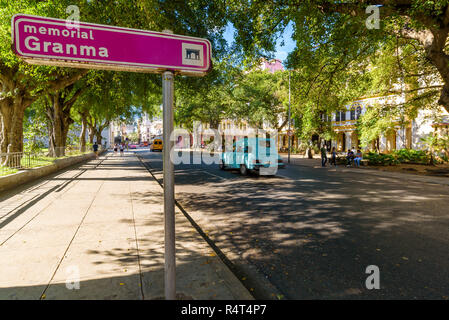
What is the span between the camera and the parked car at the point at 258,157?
13.2 meters

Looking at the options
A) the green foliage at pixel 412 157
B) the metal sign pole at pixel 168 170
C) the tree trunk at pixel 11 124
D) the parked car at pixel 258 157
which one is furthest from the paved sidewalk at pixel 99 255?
the green foliage at pixel 412 157

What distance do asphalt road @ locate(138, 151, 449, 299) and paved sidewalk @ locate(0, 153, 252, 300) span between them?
0.74 m

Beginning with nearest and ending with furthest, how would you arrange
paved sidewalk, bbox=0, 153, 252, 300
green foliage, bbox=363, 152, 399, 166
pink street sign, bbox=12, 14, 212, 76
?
pink street sign, bbox=12, 14, 212, 76 → paved sidewalk, bbox=0, 153, 252, 300 → green foliage, bbox=363, 152, 399, 166

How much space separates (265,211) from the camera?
668 centimetres

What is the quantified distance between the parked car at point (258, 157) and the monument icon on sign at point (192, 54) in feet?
36.5

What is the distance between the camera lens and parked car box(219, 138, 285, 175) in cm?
1321

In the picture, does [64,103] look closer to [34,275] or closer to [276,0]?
[276,0]

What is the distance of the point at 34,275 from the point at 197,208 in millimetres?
4239

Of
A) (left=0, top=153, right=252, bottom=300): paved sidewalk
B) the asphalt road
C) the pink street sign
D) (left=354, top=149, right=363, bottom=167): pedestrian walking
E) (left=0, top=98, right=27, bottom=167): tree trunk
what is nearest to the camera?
the pink street sign

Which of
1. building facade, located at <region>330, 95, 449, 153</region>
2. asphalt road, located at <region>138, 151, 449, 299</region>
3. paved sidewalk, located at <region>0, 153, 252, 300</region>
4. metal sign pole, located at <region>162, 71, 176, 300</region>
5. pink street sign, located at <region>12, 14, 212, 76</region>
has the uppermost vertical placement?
building facade, located at <region>330, 95, 449, 153</region>

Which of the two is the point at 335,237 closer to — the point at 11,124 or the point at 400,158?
the point at 11,124

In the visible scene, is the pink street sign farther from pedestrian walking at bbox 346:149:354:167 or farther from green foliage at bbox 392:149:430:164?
green foliage at bbox 392:149:430:164

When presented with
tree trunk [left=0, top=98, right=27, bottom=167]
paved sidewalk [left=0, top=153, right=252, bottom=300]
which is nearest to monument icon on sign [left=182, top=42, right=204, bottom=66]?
paved sidewalk [left=0, top=153, right=252, bottom=300]

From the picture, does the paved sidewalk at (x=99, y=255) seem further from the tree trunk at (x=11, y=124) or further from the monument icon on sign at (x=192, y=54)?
the tree trunk at (x=11, y=124)
